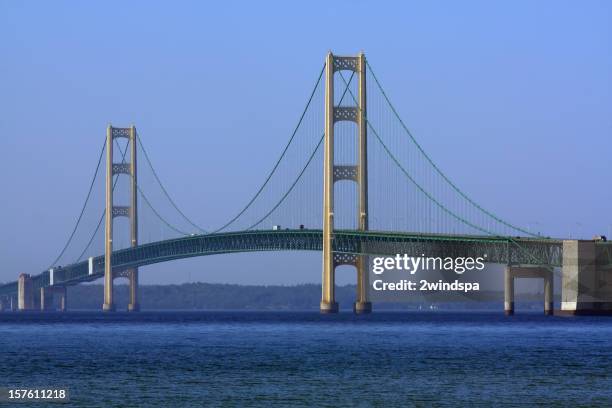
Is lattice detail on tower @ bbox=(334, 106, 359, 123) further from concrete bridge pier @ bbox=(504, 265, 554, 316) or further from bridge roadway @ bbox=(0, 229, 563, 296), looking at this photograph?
concrete bridge pier @ bbox=(504, 265, 554, 316)

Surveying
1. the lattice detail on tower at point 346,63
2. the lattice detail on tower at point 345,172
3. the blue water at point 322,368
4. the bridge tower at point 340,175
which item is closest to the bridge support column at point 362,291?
the bridge tower at point 340,175

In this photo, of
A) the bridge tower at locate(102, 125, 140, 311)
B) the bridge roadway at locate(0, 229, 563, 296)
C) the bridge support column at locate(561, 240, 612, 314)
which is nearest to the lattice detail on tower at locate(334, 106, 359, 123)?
Result: the bridge roadway at locate(0, 229, 563, 296)

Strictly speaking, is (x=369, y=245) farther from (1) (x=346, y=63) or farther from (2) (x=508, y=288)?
(1) (x=346, y=63)

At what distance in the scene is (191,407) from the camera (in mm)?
34062

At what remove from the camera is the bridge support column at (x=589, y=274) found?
84.1 meters

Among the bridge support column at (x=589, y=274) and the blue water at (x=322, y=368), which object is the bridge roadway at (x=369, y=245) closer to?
the bridge support column at (x=589, y=274)

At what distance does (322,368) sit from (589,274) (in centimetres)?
4087

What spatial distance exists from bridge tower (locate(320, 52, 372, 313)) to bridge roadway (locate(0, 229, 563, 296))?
1.04 meters

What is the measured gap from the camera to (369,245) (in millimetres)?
94188

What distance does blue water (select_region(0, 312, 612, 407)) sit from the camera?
36.6 meters

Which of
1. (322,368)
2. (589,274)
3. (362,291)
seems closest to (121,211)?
(362,291)

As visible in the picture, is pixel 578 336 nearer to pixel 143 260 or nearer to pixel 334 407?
pixel 334 407

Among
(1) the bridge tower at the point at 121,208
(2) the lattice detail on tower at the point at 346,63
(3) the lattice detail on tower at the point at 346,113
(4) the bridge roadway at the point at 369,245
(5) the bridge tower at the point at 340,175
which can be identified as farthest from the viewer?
(1) the bridge tower at the point at 121,208

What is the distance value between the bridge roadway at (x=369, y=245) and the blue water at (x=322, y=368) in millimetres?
17533
